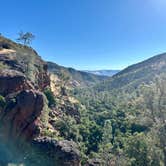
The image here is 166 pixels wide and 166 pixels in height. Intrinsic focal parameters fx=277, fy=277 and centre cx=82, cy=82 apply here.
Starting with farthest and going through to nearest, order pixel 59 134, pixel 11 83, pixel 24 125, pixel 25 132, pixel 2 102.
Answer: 1. pixel 59 134
2. pixel 11 83
3. pixel 2 102
4. pixel 24 125
5. pixel 25 132

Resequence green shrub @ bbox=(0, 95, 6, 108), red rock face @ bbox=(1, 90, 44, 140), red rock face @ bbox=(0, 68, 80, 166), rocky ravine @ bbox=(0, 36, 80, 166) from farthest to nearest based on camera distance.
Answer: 1. green shrub @ bbox=(0, 95, 6, 108)
2. red rock face @ bbox=(1, 90, 44, 140)
3. red rock face @ bbox=(0, 68, 80, 166)
4. rocky ravine @ bbox=(0, 36, 80, 166)

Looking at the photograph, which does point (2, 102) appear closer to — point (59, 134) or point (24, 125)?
point (24, 125)

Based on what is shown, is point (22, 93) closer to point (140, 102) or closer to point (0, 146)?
point (0, 146)

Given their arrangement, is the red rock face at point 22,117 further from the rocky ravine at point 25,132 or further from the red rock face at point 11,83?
the red rock face at point 11,83

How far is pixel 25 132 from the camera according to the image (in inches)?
1594

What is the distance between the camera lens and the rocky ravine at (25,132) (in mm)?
33000

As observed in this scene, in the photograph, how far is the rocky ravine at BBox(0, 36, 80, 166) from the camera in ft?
108

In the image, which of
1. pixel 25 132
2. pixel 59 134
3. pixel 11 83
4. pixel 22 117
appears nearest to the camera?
pixel 25 132

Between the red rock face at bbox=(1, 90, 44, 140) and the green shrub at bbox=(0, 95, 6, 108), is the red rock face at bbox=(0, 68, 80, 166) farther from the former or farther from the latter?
the green shrub at bbox=(0, 95, 6, 108)

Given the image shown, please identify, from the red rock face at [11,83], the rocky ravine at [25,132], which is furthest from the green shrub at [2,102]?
the red rock face at [11,83]

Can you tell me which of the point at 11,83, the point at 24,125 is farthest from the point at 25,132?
the point at 11,83

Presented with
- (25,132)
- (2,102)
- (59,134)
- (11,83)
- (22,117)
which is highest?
(11,83)

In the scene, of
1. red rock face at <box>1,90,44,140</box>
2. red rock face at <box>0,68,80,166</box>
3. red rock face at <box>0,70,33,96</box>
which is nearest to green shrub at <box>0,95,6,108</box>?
red rock face at <box>0,68,80,166</box>

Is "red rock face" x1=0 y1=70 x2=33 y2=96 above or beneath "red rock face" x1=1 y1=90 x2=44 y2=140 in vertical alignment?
above
